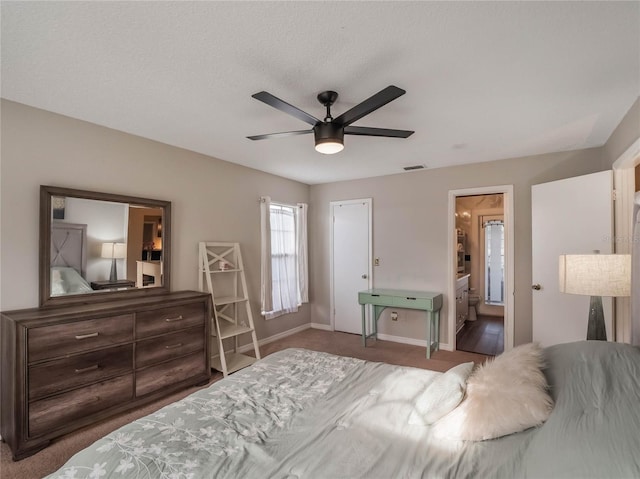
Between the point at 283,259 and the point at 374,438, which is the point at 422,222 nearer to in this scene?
the point at 283,259

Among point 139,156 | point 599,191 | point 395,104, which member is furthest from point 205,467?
point 599,191

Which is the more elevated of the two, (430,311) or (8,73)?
(8,73)

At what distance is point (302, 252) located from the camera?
5.18 m

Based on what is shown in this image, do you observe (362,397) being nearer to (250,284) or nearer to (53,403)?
(53,403)

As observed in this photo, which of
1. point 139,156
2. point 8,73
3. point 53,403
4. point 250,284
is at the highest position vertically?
point 8,73

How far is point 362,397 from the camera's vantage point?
1.68m

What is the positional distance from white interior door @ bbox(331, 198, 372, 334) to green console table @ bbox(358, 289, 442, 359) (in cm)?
46

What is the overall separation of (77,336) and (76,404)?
0.49 m

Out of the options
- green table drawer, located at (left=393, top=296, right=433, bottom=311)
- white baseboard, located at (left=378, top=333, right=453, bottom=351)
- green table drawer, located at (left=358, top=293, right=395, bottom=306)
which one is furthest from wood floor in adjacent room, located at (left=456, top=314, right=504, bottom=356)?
green table drawer, located at (left=358, top=293, right=395, bottom=306)

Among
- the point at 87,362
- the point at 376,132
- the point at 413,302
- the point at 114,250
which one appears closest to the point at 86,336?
the point at 87,362

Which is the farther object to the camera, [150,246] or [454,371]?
[150,246]

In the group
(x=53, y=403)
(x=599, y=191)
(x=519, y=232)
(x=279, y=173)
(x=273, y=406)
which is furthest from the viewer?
(x=279, y=173)

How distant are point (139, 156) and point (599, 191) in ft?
14.3

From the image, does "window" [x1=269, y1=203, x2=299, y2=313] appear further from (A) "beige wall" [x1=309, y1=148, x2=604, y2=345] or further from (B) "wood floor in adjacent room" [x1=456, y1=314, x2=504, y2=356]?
(B) "wood floor in adjacent room" [x1=456, y1=314, x2=504, y2=356]
